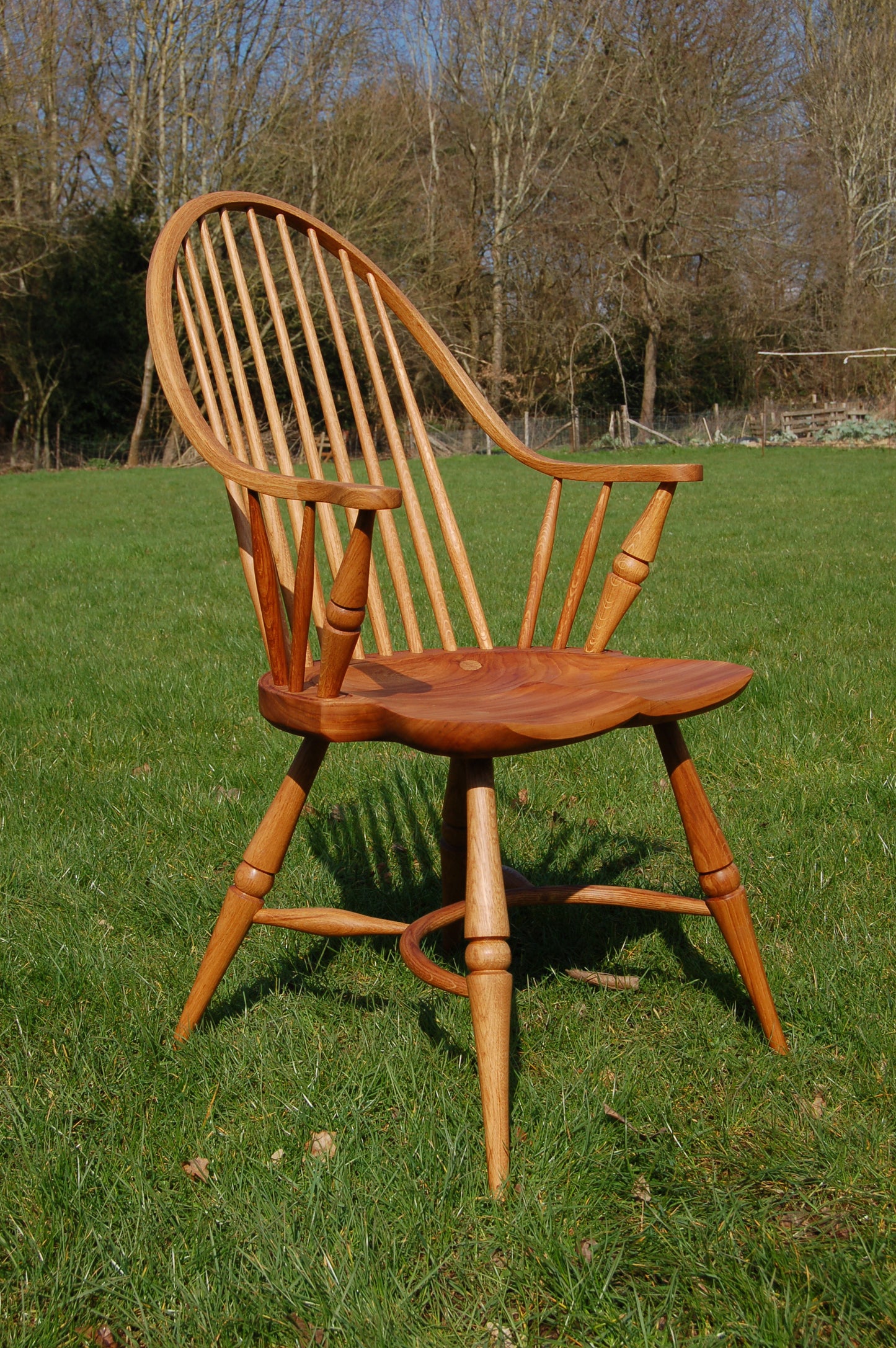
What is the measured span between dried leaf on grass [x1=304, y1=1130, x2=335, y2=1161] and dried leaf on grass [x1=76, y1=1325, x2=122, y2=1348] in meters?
0.35

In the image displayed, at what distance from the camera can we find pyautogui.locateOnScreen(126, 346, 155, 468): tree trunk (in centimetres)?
2138

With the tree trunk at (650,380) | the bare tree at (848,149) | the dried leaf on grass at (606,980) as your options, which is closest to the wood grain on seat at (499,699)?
the dried leaf on grass at (606,980)

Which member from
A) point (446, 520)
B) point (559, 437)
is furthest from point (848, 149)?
point (446, 520)

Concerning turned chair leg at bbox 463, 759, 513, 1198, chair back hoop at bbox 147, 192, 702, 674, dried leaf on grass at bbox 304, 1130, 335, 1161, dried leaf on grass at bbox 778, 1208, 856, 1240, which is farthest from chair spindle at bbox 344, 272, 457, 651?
dried leaf on grass at bbox 778, 1208, 856, 1240

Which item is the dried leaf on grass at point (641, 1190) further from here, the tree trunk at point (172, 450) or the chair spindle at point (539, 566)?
the tree trunk at point (172, 450)

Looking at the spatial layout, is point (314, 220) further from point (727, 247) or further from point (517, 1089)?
point (727, 247)

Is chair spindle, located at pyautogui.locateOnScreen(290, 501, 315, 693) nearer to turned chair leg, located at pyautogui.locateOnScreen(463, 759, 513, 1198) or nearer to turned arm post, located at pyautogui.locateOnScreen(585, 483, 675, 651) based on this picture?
turned chair leg, located at pyautogui.locateOnScreen(463, 759, 513, 1198)

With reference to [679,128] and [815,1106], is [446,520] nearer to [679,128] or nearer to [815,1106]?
[815,1106]

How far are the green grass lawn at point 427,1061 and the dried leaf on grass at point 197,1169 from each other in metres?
0.02

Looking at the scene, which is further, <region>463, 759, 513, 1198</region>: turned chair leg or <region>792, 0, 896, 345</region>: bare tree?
<region>792, 0, 896, 345</region>: bare tree

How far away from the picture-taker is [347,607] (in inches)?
56.8

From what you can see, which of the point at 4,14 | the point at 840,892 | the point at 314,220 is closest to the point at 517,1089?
the point at 840,892

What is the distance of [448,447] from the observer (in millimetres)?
23750

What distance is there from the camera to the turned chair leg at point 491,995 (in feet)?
4.72
